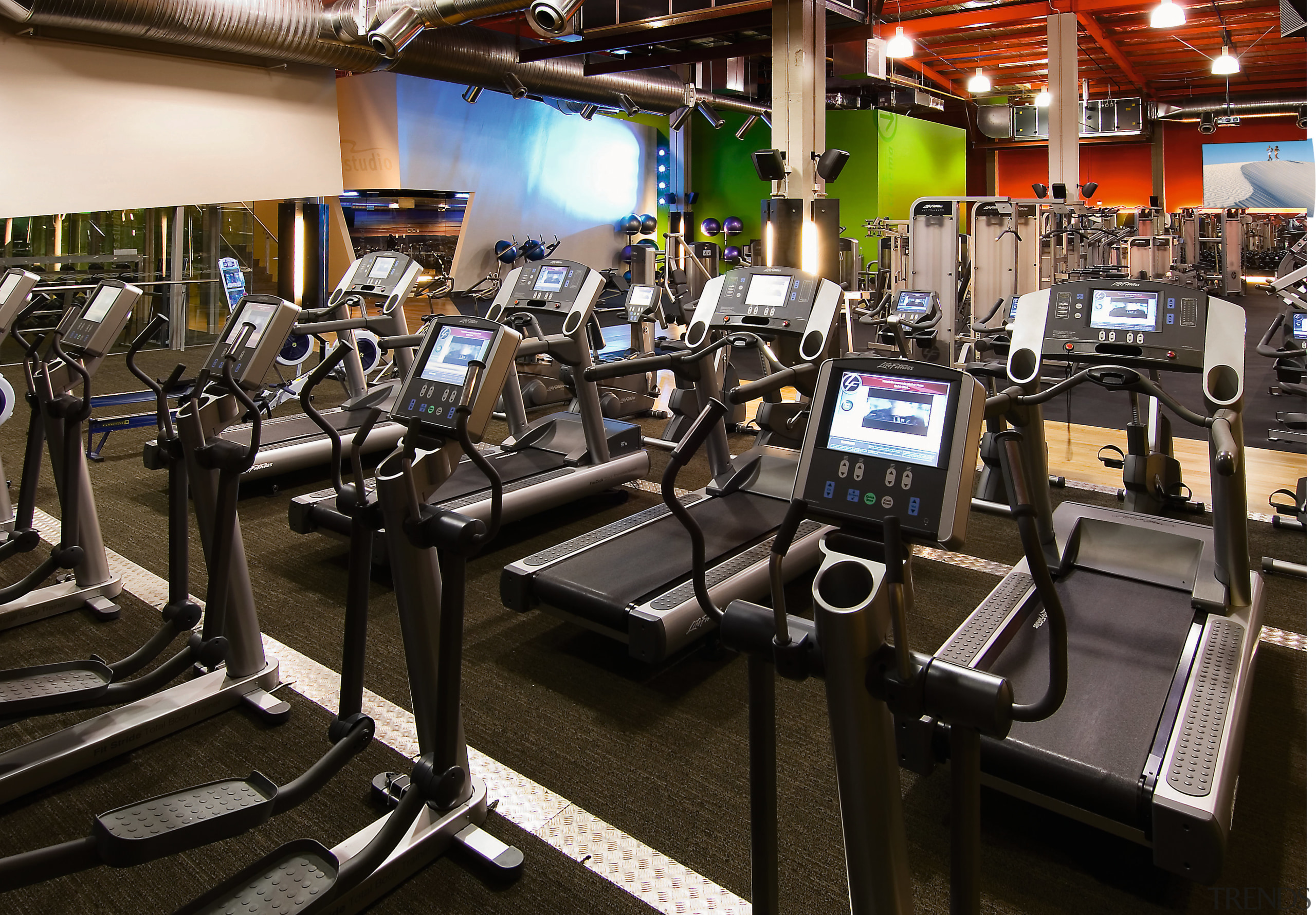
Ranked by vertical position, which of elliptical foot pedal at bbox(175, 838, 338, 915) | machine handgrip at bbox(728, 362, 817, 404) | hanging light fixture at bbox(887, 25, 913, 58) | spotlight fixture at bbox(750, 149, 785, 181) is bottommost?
elliptical foot pedal at bbox(175, 838, 338, 915)

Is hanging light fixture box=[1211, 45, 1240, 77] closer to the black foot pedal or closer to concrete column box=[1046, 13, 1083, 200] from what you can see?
concrete column box=[1046, 13, 1083, 200]

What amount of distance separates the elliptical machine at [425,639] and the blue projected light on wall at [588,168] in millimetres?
11004

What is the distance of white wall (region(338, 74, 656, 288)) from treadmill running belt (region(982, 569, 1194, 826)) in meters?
9.48

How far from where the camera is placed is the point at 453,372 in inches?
85.1

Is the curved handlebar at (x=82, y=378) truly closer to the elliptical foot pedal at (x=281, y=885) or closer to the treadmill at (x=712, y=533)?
the treadmill at (x=712, y=533)

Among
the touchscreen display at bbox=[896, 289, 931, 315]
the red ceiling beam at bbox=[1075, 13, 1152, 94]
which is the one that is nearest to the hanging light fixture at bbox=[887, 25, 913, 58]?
the red ceiling beam at bbox=[1075, 13, 1152, 94]

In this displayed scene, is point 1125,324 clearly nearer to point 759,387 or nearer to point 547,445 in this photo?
point 759,387

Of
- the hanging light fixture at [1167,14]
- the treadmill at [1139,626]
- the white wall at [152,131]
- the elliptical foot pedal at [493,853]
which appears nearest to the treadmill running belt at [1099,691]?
the treadmill at [1139,626]

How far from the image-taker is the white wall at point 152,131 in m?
6.85

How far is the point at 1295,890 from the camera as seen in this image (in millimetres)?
1938

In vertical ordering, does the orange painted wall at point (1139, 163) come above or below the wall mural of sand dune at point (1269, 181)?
above

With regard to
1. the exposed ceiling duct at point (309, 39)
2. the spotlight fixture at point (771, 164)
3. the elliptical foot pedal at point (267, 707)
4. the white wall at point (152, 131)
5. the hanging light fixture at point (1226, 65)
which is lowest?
the elliptical foot pedal at point (267, 707)

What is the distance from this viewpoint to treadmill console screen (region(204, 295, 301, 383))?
8.87 ft

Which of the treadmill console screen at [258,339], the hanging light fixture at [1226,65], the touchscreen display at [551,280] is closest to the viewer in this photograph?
the treadmill console screen at [258,339]
